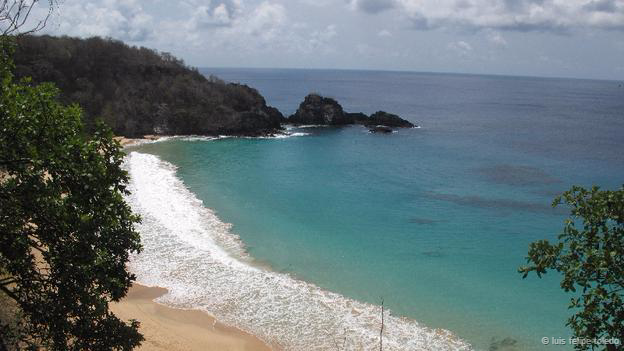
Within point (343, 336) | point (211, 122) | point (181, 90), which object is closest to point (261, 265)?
point (343, 336)

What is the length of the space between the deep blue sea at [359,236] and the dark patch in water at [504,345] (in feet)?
0.22

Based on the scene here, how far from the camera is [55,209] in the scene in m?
9.29

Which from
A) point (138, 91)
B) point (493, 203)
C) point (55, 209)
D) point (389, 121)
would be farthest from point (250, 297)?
point (389, 121)

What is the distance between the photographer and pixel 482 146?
64.3 meters

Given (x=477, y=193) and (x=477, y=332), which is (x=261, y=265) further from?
(x=477, y=193)

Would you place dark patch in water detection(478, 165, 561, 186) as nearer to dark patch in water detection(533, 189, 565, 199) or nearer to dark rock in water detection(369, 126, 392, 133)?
dark patch in water detection(533, 189, 565, 199)

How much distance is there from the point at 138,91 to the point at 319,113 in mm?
28142

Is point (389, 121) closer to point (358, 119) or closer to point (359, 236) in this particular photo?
point (358, 119)

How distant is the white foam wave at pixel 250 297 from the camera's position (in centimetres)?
1797

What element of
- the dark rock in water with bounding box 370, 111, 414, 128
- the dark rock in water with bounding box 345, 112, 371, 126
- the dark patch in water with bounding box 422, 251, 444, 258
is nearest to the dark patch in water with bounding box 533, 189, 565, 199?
the dark patch in water with bounding box 422, 251, 444, 258

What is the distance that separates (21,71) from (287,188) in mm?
42958

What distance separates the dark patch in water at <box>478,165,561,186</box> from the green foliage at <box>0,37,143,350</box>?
39.8m

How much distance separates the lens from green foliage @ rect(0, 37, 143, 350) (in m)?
8.98

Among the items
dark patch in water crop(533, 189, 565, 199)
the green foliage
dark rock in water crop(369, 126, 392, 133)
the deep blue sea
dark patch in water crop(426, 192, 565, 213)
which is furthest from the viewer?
dark rock in water crop(369, 126, 392, 133)
